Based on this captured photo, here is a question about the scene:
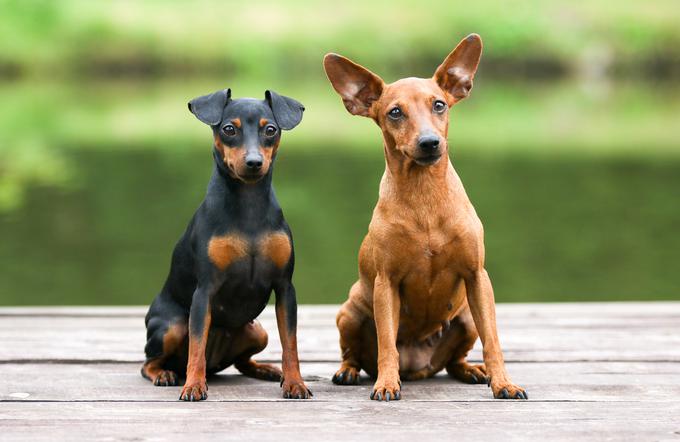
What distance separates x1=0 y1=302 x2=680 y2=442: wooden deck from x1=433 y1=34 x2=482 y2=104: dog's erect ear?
3.93 feet

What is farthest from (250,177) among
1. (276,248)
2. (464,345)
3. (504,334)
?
(504,334)

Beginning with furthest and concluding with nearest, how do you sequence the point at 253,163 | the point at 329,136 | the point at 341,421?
the point at 329,136 → the point at 253,163 → the point at 341,421

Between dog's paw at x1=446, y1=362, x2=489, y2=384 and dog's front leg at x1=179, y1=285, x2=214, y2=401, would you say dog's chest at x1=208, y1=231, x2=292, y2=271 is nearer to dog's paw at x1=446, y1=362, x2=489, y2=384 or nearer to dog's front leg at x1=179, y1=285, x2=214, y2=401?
dog's front leg at x1=179, y1=285, x2=214, y2=401

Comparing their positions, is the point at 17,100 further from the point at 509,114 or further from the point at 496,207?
the point at 496,207

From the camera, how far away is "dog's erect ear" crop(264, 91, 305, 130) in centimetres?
408

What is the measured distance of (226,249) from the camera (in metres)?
4.07

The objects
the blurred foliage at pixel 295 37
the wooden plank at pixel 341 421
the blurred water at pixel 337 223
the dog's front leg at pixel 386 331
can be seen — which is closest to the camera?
the wooden plank at pixel 341 421

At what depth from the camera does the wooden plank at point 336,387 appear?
4.14m

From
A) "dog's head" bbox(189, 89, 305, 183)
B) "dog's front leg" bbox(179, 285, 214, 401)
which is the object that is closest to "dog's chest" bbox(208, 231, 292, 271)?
"dog's front leg" bbox(179, 285, 214, 401)

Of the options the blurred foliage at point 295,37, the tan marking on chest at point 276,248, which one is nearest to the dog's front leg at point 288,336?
the tan marking on chest at point 276,248

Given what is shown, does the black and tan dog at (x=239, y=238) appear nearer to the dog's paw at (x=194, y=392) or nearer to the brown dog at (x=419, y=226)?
the dog's paw at (x=194, y=392)

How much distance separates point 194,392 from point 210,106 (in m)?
1.07

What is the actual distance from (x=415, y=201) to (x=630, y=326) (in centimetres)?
199

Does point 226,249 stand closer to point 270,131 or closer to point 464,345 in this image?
point 270,131
